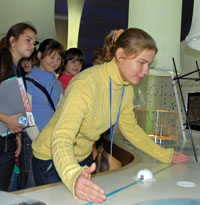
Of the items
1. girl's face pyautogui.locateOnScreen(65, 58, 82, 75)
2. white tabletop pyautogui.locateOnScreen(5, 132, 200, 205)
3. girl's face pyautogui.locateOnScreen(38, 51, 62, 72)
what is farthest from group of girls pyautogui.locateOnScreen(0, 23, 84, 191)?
white tabletop pyautogui.locateOnScreen(5, 132, 200, 205)

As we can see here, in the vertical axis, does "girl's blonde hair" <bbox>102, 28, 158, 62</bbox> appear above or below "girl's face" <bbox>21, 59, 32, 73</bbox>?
above

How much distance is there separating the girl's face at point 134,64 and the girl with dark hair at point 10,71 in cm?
63

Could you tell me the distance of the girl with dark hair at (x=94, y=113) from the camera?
0.70m

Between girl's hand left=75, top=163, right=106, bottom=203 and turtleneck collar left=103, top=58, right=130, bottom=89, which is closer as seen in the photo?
girl's hand left=75, top=163, right=106, bottom=203

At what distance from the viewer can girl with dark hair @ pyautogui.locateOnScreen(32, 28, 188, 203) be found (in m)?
0.70

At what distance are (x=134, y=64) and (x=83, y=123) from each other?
0.26 meters

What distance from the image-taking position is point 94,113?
95 centimetres

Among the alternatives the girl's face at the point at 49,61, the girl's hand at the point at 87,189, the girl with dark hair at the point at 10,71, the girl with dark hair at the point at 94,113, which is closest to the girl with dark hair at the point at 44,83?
the girl's face at the point at 49,61

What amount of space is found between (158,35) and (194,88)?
3043 mm

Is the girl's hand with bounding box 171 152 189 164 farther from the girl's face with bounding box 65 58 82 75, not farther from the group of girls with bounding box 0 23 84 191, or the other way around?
the girl's face with bounding box 65 58 82 75

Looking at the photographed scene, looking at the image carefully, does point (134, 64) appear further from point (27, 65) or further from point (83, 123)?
point (27, 65)

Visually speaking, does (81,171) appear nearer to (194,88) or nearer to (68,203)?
(68,203)

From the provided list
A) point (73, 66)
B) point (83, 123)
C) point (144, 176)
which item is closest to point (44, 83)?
point (73, 66)

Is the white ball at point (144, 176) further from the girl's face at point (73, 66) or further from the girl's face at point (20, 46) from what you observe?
the girl's face at point (73, 66)
